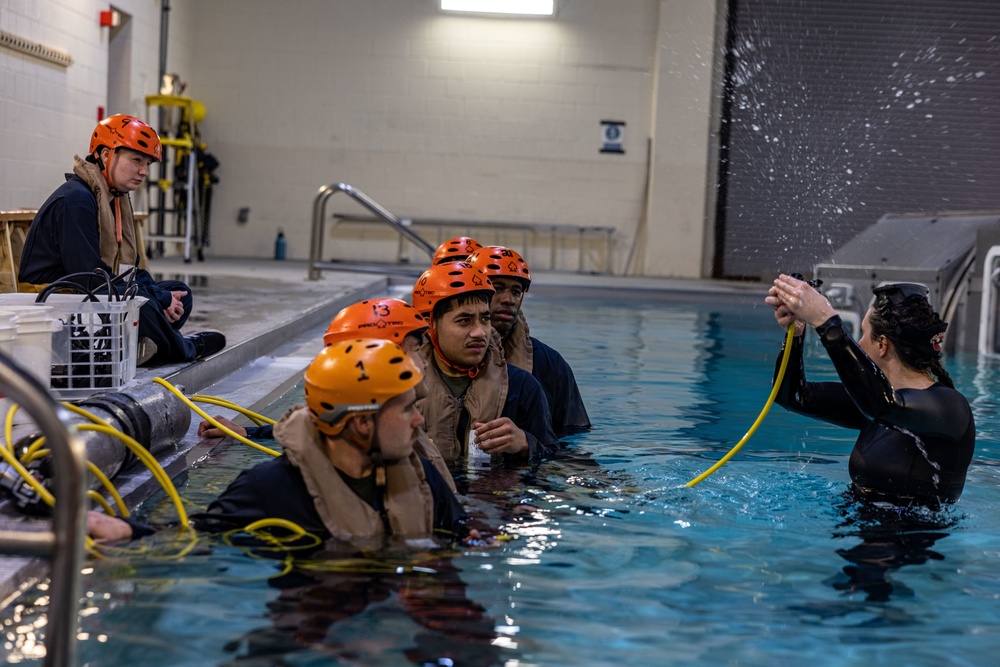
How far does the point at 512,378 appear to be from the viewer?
5.17m

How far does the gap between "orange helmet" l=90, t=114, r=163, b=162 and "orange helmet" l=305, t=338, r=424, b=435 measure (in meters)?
3.52

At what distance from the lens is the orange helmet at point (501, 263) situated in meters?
5.61

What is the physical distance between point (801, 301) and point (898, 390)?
0.60 m

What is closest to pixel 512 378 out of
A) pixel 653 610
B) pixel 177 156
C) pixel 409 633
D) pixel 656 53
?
pixel 653 610

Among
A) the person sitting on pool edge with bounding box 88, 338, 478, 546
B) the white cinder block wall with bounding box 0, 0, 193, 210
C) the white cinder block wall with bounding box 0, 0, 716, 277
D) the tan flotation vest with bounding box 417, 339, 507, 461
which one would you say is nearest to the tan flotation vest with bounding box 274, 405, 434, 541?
the person sitting on pool edge with bounding box 88, 338, 478, 546

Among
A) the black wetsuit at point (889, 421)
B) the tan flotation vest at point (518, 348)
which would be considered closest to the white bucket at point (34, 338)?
the tan flotation vest at point (518, 348)

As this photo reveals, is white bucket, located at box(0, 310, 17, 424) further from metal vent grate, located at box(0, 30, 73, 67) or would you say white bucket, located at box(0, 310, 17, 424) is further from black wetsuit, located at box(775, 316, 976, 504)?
metal vent grate, located at box(0, 30, 73, 67)

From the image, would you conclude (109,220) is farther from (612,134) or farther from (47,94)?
(612,134)

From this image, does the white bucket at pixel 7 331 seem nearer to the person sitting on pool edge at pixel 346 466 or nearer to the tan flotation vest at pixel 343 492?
the person sitting on pool edge at pixel 346 466

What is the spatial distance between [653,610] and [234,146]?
1743 centimetres

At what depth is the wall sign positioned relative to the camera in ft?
65.4

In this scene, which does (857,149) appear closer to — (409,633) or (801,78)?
(801,78)

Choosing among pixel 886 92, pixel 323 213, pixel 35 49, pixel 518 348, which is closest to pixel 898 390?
pixel 518 348

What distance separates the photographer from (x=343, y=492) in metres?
3.45
